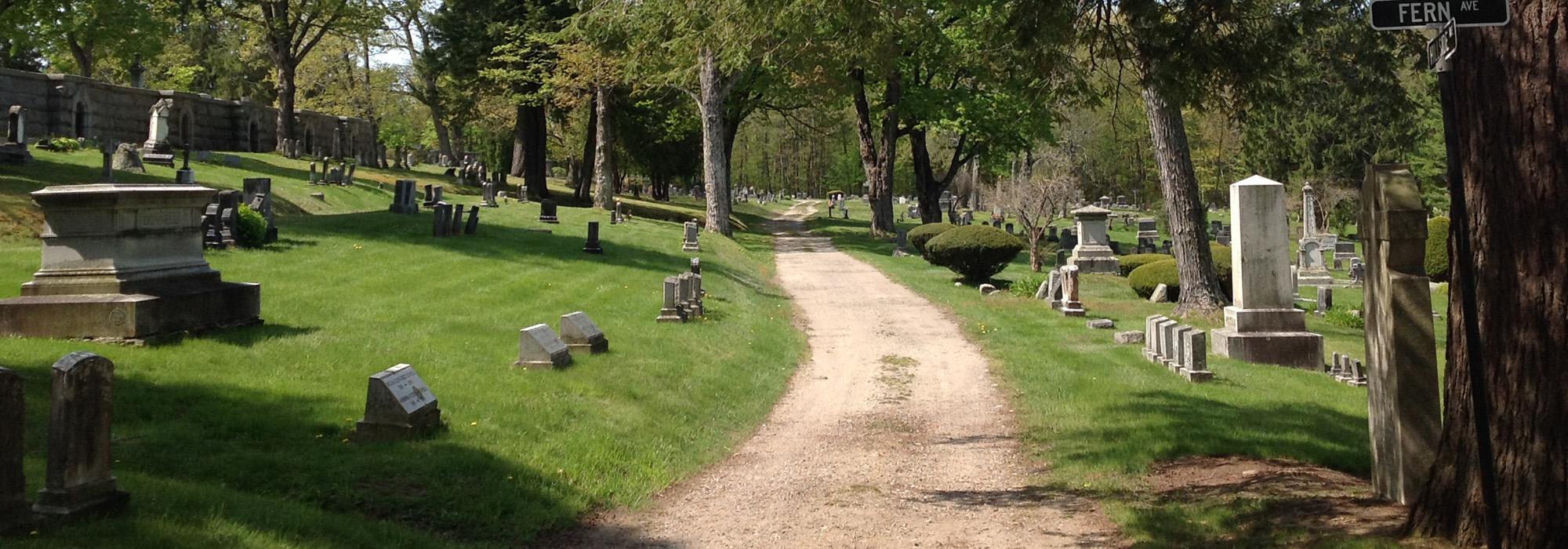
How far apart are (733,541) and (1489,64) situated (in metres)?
5.12

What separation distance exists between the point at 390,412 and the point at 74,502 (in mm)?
3019

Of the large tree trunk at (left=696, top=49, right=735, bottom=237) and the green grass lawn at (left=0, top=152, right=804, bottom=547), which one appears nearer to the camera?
the green grass lawn at (left=0, top=152, right=804, bottom=547)

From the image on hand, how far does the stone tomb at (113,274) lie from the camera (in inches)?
419

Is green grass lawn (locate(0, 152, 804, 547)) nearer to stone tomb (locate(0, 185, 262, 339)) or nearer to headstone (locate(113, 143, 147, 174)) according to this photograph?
stone tomb (locate(0, 185, 262, 339))

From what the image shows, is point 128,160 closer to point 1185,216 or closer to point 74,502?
point 1185,216

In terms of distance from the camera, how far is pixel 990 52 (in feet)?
39.5

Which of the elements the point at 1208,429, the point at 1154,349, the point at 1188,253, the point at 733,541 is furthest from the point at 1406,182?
the point at 1188,253

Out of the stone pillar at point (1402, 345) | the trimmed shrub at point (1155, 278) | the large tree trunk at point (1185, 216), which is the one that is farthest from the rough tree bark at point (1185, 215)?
the stone pillar at point (1402, 345)

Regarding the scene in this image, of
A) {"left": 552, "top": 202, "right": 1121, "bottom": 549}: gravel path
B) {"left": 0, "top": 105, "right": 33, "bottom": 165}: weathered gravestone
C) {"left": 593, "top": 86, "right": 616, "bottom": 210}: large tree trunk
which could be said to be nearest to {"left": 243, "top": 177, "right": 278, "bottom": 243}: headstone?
{"left": 0, "top": 105, "right": 33, "bottom": 165}: weathered gravestone

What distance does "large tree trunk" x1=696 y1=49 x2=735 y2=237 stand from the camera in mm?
37263

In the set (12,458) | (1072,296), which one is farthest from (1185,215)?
(12,458)

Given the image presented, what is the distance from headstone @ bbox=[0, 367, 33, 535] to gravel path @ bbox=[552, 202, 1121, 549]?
117 inches

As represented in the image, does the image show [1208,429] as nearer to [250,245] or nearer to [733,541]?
[733,541]

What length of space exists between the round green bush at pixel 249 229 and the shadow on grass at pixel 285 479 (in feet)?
34.2
